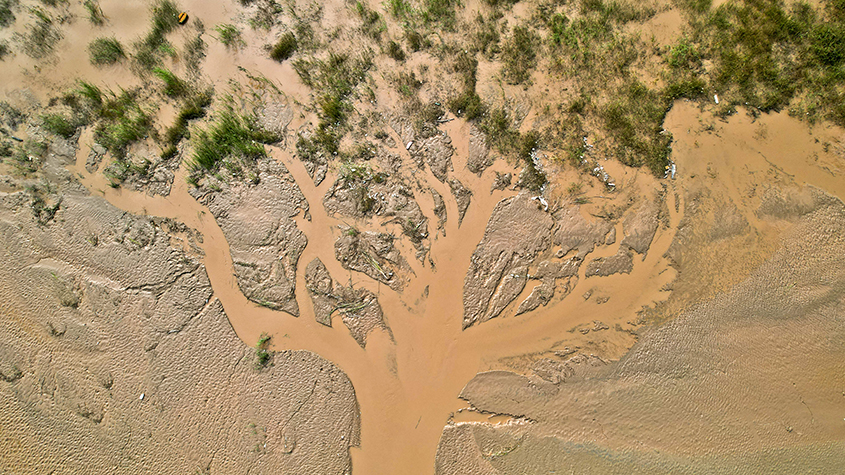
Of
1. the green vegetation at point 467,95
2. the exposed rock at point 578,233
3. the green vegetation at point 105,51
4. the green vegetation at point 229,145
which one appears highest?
the green vegetation at point 105,51

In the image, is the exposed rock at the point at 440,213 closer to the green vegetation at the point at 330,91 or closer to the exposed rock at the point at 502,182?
the exposed rock at the point at 502,182

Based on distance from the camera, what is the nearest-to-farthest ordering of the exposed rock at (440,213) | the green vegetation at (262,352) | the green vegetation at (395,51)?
the green vegetation at (262,352), the exposed rock at (440,213), the green vegetation at (395,51)

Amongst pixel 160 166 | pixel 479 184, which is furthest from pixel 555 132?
pixel 160 166

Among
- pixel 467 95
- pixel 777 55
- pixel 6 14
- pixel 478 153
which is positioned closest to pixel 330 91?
pixel 467 95

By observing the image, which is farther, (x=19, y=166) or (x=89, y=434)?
(x=19, y=166)

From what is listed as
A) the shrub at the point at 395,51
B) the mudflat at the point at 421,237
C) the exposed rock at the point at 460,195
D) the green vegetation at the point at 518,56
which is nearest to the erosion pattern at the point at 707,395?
the mudflat at the point at 421,237

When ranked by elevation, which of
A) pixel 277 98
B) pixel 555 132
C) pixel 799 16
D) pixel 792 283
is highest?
pixel 799 16

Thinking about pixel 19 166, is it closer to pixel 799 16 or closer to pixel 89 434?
pixel 89 434
